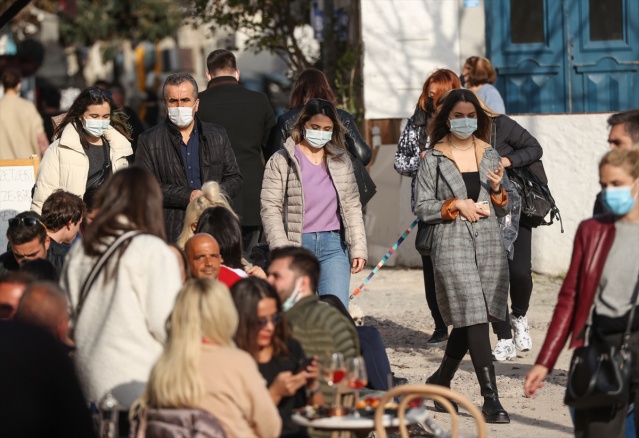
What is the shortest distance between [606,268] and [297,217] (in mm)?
3043

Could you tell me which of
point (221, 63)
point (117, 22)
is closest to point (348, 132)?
point (221, 63)

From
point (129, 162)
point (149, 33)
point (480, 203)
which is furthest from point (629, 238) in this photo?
point (149, 33)

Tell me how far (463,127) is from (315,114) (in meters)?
0.90

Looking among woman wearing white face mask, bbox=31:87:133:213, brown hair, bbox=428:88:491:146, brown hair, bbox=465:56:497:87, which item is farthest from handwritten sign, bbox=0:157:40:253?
brown hair, bbox=428:88:491:146

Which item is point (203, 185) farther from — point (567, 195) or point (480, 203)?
point (567, 195)

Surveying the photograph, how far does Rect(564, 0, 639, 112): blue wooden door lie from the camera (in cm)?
1415

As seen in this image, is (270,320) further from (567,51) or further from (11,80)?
(567,51)

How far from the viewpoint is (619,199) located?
5.51m

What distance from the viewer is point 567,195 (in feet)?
42.2

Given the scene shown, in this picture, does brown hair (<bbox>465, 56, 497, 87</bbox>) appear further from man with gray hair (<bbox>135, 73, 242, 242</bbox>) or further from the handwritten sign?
the handwritten sign

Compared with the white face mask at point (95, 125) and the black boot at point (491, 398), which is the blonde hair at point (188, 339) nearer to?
the black boot at point (491, 398)

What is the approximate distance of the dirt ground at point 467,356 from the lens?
798 centimetres

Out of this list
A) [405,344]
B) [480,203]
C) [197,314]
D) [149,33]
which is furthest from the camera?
[149,33]

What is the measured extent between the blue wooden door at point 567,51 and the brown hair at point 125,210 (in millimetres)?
9186
